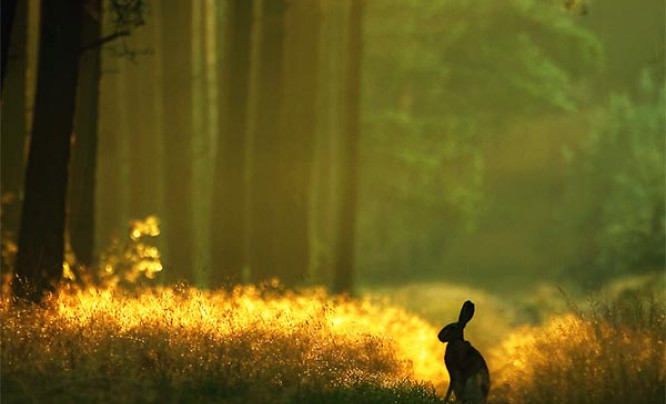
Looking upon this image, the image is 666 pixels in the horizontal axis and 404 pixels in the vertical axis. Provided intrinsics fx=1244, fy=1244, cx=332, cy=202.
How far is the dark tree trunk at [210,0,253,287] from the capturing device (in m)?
25.5

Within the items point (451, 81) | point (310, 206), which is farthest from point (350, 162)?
point (451, 81)

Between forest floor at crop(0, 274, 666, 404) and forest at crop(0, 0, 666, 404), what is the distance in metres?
0.03

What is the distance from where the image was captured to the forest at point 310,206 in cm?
1253

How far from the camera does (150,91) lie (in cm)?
3438

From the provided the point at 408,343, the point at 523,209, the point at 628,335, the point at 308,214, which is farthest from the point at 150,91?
the point at 523,209

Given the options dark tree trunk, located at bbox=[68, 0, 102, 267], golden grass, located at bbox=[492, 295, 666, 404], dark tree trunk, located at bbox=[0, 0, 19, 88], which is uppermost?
dark tree trunk, located at bbox=[0, 0, 19, 88]

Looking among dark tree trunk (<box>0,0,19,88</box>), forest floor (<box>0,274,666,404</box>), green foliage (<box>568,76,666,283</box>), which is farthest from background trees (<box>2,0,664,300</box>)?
forest floor (<box>0,274,666,404</box>)

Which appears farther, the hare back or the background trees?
the background trees

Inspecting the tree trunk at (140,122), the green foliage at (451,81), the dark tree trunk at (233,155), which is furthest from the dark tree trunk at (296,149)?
the green foliage at (451,81)

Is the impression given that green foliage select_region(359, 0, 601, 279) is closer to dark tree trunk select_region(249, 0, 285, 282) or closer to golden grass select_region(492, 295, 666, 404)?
dark tree trunk select_region(249, 0, 285, 282)

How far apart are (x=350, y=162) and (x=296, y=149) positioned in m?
4.35

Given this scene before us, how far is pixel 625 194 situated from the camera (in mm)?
41125

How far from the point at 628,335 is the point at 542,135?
4707 cm

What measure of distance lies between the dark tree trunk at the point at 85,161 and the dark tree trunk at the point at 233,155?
17.9ft
